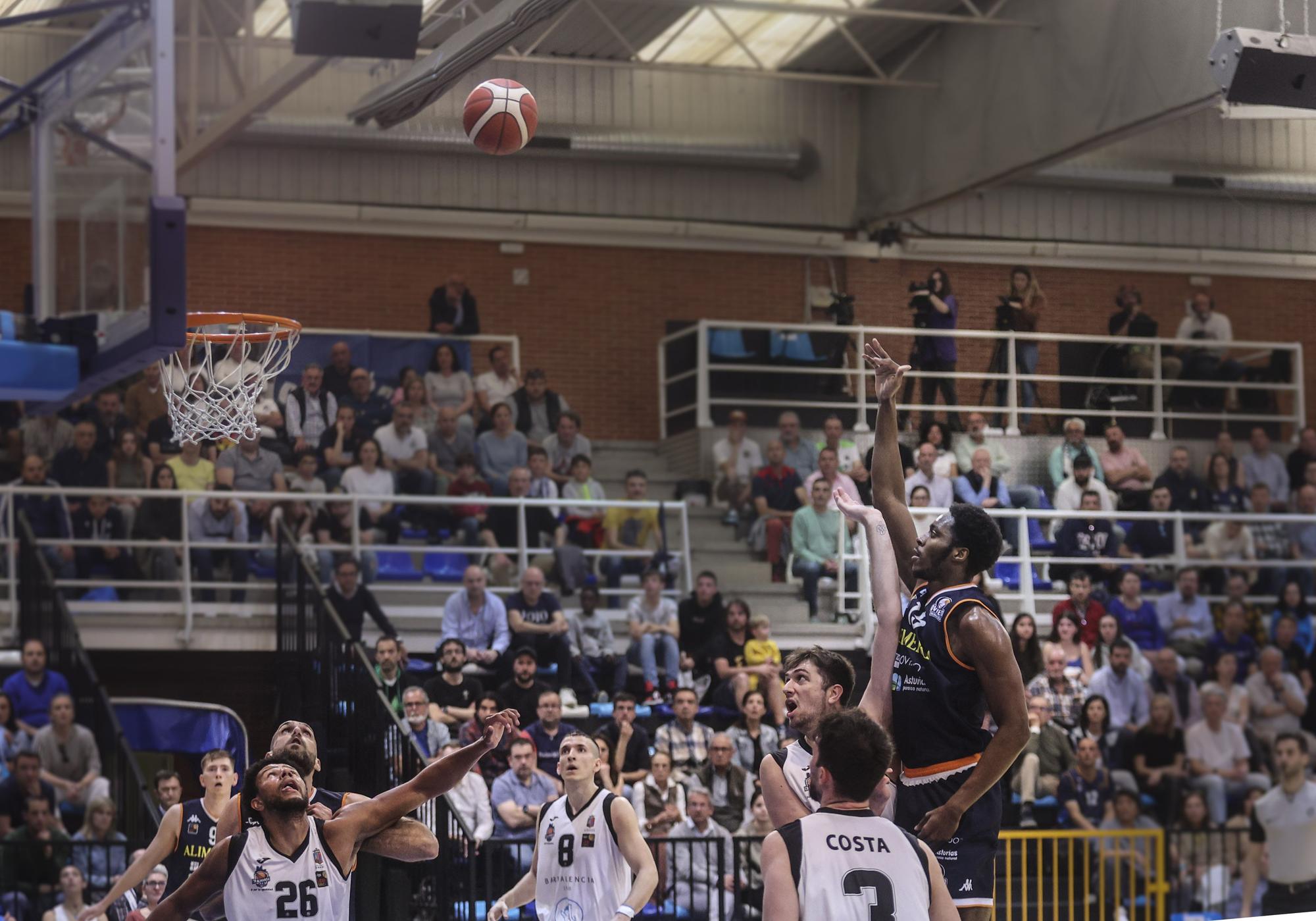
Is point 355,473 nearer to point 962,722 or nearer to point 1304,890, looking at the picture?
point 1304,890

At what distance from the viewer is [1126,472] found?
17.5m

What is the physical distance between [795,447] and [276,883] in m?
11.3

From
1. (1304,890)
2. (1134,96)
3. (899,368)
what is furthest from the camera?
(1134,96)

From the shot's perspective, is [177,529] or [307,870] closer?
[307,870]

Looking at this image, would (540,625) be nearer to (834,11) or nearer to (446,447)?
(446,447)

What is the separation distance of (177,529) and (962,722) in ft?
36.2

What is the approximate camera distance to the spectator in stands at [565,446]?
58.8ft

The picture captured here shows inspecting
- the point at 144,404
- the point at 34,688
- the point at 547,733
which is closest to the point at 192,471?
the point at 144,404

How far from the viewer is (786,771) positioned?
6.47m

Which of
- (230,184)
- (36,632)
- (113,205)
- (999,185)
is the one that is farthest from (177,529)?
(999,185)

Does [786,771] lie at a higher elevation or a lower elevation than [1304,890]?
higher

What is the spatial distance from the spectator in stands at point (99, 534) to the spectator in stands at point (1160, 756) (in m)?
9.43

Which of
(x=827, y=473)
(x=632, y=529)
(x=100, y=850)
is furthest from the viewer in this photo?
(x=632, y=529)

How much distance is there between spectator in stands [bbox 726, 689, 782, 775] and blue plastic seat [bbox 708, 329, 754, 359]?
19.7ft
